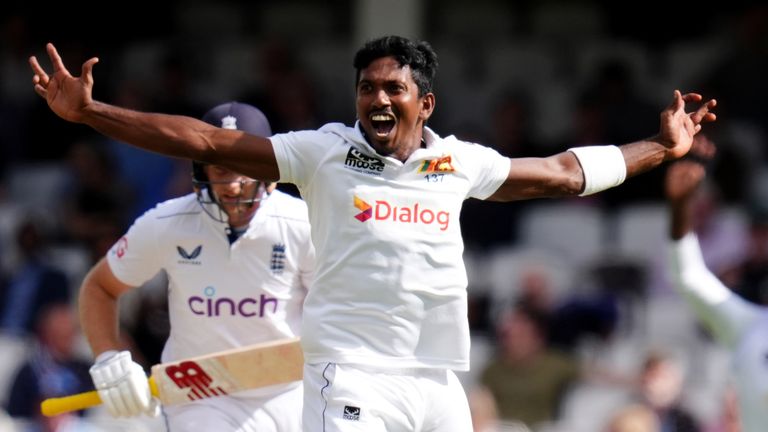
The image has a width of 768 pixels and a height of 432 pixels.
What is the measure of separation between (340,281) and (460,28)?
713cm

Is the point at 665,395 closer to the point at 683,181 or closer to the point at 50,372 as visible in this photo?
the point at 683,181

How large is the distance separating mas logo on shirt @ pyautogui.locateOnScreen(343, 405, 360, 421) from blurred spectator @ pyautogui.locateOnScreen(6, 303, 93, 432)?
411 centimetres

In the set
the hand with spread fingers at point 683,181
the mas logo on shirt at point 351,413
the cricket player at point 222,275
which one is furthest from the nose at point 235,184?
the hand with spread fingers at point 683,181

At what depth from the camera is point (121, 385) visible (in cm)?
541

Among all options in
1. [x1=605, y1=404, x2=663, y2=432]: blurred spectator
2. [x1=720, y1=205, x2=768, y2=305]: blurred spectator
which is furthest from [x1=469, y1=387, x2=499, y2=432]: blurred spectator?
[x1=720, y1=205, x2=768, y2=305]: blurred spectator

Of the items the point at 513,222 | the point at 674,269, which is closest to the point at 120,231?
the point at 513,222

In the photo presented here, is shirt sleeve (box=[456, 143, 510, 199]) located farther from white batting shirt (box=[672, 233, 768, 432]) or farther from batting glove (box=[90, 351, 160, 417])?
batting glove (box=[90, 351, 160, 417])

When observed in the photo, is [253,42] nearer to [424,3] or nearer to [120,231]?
[424,3]

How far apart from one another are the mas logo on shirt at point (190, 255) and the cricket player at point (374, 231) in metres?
0.81

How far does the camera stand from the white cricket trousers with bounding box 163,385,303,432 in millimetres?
5508

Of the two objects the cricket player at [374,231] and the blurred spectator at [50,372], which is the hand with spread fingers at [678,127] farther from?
the blurred spectator at [50,372]

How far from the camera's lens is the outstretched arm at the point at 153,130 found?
4.55m

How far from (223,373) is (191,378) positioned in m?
0.11

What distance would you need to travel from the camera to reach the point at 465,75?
36.7 ft
